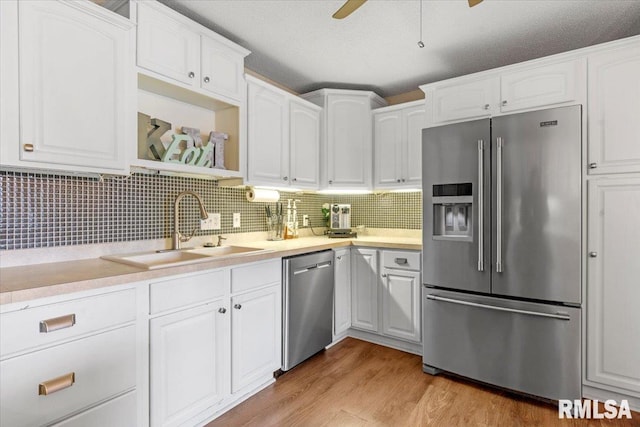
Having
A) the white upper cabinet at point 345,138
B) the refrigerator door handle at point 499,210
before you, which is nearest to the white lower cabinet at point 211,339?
the white upper cabinet at point 345,138

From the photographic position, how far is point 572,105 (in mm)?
1986

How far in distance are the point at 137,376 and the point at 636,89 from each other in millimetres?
3068

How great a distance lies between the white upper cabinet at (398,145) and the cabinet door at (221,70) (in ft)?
4.85

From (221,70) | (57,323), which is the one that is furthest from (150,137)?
(57,323)

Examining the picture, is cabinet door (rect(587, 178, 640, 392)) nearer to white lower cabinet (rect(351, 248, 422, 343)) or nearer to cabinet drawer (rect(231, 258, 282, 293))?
white lower cabinet (rect(351, 248, 422, 343))

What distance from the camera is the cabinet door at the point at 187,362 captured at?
1.55m

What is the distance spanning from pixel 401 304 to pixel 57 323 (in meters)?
2.30

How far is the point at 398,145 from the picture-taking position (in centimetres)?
316

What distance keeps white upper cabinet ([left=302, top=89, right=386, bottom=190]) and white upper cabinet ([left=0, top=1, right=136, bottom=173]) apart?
5.87 feet

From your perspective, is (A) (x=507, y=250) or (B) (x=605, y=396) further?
(A) (x=507, y=250)

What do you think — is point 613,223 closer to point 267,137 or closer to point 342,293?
point 342,293

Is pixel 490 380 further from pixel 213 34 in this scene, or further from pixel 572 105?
pixel 213 34

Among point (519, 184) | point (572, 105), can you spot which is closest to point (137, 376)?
point (519, 184)

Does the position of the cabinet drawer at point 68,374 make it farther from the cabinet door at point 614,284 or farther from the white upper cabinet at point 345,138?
the cabinet door at point 614,284
